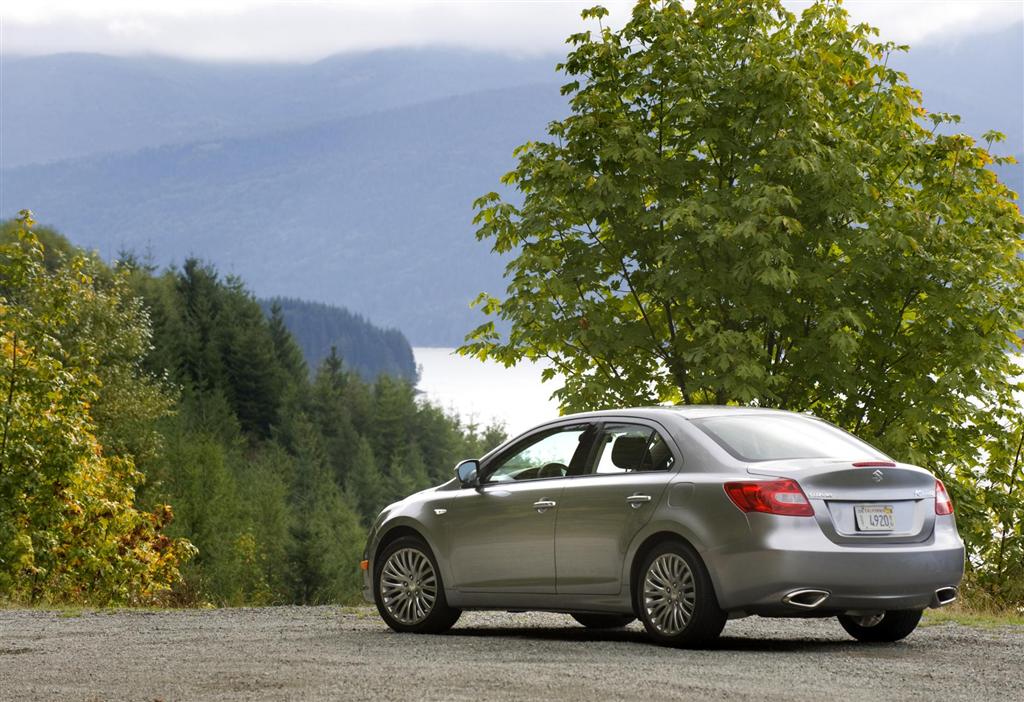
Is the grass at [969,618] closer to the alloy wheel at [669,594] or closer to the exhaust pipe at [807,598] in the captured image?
the exhaust pipe at [807,598]

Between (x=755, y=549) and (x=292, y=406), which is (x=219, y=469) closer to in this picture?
(x=292, y=406)

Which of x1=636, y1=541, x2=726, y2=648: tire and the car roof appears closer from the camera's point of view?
x1=636, y1=541, x2=726, y2=648: tire

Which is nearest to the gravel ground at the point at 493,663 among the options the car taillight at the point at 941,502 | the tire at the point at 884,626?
the tire at the point at 884,626

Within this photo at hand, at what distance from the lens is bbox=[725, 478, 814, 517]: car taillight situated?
9016 mm

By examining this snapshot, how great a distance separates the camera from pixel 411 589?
11.2 metres

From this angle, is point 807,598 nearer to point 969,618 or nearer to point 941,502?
point 941,502

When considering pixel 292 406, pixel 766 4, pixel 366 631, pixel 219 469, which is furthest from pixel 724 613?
pixel 292 406

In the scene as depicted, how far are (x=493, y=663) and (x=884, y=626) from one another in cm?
296

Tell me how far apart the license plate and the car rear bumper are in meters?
0.11

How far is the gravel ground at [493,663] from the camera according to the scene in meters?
7.46

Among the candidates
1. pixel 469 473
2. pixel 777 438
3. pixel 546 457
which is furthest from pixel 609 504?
pixel 469 473

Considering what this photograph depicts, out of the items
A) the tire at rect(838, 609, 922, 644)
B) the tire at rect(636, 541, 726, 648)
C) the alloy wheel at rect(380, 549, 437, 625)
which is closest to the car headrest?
the tire at rect(636, 541, 726, 648)

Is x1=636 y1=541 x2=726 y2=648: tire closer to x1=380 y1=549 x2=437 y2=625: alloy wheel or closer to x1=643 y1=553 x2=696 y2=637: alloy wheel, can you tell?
x1=643 y1=553 x2=696 y2=637: alloy wheel

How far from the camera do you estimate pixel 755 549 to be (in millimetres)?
8977
